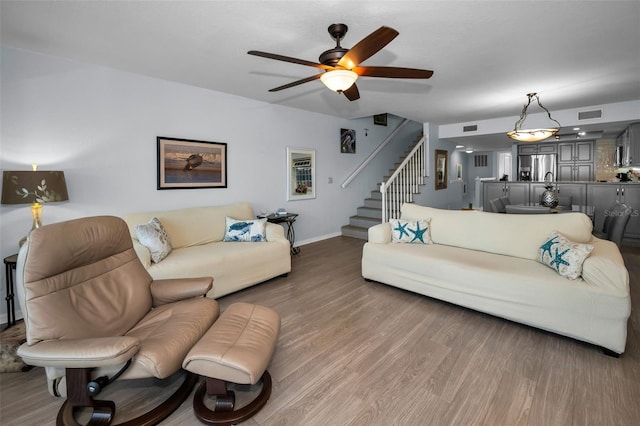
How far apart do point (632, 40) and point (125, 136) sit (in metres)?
5.15

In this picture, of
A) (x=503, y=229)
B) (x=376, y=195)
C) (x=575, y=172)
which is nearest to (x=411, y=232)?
(x=503, y=229)

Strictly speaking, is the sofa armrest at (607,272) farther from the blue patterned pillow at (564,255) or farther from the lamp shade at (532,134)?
the lamp shade at (532,134)

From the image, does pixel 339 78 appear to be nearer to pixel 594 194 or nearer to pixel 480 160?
pixel 594 194

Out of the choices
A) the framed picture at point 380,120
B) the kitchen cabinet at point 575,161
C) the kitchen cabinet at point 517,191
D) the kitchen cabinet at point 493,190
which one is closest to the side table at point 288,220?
the framed picture at point 380,120

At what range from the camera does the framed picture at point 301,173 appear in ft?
17.3

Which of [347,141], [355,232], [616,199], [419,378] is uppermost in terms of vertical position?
[347,141]

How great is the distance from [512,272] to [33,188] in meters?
4.13

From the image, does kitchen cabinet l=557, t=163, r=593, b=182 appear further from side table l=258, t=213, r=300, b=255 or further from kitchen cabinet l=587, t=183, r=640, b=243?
side table l=258, t=213, r=300, b=255

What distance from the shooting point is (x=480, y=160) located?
11719mm

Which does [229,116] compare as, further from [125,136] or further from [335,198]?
[335,198]

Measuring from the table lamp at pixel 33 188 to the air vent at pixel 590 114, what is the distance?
298 inches

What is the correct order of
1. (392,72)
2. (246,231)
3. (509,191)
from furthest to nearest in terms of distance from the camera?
(509,191) < (246,231) < (392,72)

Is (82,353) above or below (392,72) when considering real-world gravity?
below

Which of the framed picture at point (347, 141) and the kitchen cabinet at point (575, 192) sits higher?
the framed picture at point (347, 141)
